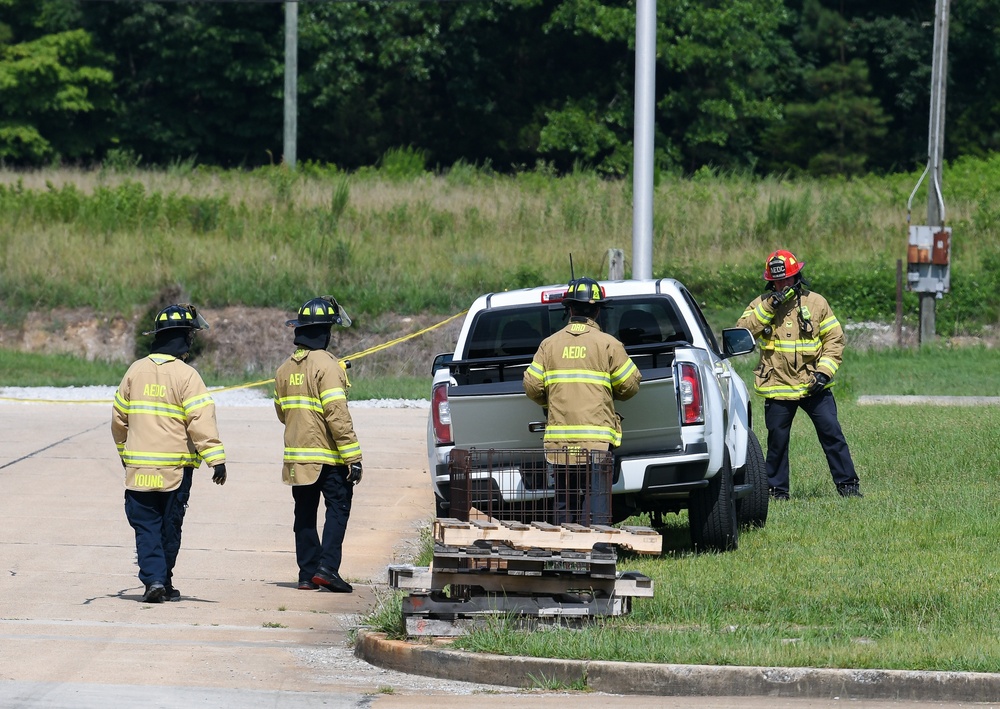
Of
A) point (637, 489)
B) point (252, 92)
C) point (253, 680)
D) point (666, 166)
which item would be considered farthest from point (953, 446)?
point (252, 92)

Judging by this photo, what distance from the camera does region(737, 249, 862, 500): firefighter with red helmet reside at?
11906mm

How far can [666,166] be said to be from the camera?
157 feet

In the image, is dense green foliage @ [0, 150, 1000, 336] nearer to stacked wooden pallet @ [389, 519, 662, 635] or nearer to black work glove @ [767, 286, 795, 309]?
black work glove @ [767, 286, 795, 309]

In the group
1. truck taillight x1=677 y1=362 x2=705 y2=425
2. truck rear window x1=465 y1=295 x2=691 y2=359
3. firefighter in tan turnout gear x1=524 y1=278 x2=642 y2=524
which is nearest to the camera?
firefighter in tan turnout gear x1=524 y1=278 x2=642 y2=524

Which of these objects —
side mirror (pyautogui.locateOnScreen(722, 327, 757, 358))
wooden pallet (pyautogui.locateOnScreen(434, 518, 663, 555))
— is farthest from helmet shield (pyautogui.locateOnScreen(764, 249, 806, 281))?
wooden pallet (pyautogui.locateOnScreen(434, 518, 663, 555))

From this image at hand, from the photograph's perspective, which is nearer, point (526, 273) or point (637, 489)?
point (637, 489)

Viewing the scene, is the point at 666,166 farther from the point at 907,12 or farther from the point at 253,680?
the point at 253,680

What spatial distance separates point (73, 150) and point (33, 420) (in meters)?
34.6

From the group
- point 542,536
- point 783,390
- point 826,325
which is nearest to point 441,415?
point 542,536

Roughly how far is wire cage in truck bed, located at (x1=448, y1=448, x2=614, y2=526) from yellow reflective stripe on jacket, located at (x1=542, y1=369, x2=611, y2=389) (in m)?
0.45

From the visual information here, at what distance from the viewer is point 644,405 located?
931cm

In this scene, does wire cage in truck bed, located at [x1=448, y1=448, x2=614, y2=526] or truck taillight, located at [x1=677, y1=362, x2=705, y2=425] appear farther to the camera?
truck taillight, located at [x1=677, y1=362, x2=705, y2=425]

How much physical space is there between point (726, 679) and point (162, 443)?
3.83 meters

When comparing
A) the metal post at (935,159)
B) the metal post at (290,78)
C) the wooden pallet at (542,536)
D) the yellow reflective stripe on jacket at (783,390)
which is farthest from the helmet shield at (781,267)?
the metal post at (290,78)
